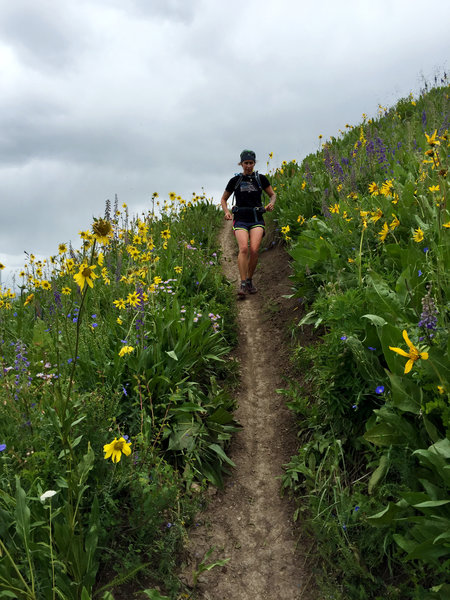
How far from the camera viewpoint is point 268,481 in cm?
362

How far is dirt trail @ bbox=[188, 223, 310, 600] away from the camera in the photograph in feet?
9.16

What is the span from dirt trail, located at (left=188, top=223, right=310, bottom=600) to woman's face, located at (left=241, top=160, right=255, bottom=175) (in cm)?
331

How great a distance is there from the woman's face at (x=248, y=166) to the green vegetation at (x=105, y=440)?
11.3ft

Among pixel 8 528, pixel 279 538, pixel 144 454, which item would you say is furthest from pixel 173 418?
pixel 8 528

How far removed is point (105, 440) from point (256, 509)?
146 centimetres

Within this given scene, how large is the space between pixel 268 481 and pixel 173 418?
0.99 metres

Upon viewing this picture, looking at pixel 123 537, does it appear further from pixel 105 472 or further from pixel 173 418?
pixel 173 418

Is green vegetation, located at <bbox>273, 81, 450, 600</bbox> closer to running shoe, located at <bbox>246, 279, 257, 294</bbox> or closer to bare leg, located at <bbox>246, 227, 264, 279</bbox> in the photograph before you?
bare leg, located at <bbox>246, 227, 264, 279</bbox>

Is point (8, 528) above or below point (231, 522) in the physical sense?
above

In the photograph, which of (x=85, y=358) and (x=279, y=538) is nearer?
(x=279, y=538)

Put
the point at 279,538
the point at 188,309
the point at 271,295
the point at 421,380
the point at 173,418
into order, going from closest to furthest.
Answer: the point at 421,380
the point at 279,538
the point at 173,418
the point at 188,309
the point at 271,295

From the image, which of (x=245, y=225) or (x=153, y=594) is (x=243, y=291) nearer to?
(x=245, y=225)

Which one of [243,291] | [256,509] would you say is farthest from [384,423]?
[243,291]

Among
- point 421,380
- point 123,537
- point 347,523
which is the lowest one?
point 347,523
